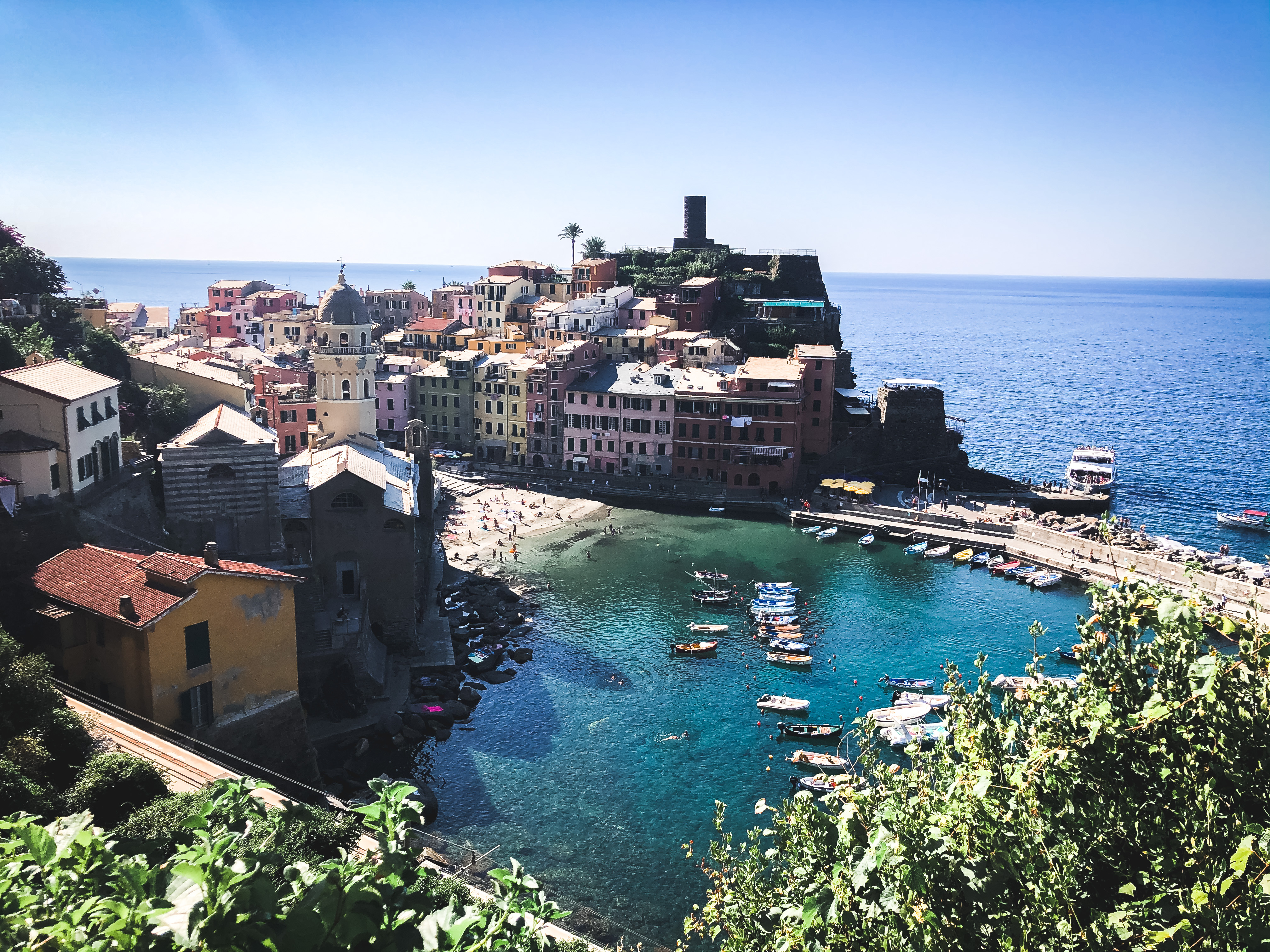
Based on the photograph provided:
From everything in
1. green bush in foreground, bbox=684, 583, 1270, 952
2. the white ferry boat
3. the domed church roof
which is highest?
the domed church roof

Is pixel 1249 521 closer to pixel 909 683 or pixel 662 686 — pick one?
pixel 909 683

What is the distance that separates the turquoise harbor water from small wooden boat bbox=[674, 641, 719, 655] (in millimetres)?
564

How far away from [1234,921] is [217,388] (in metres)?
49.7

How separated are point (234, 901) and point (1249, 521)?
252 ft

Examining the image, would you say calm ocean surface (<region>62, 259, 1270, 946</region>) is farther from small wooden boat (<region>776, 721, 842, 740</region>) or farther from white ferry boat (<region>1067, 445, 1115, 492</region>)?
white ferry boat (<region>1067, 445, 1115, 492</region>)

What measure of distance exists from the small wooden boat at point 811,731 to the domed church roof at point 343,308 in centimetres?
2908

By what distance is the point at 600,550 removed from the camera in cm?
5719

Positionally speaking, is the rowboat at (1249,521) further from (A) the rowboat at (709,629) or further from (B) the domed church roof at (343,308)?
(B) the domed church roof at (343,308)

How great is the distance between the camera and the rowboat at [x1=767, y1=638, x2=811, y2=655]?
141 feet

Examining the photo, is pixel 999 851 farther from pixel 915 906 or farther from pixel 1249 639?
pixel 1249 639

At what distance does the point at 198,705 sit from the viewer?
86.4 ft

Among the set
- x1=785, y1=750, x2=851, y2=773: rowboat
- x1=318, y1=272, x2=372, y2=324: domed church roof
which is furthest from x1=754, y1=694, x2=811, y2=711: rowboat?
x1=318, y1=272, x2=372, y2=324: domed church roof

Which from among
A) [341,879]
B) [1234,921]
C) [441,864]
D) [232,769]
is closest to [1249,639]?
[1234,921]

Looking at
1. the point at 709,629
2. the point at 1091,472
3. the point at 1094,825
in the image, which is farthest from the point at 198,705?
the point at 1091,472
